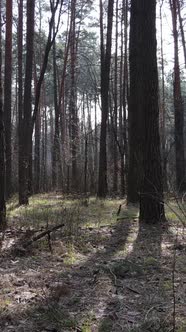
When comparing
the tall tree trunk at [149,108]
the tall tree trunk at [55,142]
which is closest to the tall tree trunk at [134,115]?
the tall tree trunk at [149,108]

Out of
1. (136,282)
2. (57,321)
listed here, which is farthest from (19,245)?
(57,321)

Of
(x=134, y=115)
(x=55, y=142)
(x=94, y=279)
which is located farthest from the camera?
(x=55, y=142)

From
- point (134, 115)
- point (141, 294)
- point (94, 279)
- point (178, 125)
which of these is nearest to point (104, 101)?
point (134, 115)

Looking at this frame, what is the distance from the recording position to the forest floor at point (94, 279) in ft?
11.4

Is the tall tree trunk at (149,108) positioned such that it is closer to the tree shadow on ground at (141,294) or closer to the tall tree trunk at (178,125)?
the tree shadow on ground at (141,294)

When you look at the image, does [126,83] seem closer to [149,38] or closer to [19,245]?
[149,38]

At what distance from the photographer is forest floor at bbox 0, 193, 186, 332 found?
347 cm

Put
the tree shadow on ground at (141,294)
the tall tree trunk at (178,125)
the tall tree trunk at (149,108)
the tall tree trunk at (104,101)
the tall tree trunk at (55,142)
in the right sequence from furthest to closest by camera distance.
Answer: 1. the tall tree trunk at (55,142)
2. the tall tree trunk at (178,125)
3. the tall tree trunk at (104,101)
4. the tall tree trunk at (149,108)
5. the tree shadow on ground at (141,294)

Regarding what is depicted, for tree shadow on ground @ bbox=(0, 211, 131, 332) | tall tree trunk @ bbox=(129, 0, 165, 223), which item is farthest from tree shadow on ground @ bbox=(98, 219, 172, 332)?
tall tree trunk @ bbox=(129, 0, 165, 223)

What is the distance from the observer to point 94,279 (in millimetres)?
4562

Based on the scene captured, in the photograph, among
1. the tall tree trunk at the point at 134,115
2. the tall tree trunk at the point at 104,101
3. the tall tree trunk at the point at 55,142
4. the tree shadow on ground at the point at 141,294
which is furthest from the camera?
the tall tree trunk at the point at 55,142

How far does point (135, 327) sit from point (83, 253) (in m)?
2.45

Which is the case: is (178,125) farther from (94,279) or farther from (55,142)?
(94,279)

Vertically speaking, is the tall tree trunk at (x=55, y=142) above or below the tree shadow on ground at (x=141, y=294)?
above
